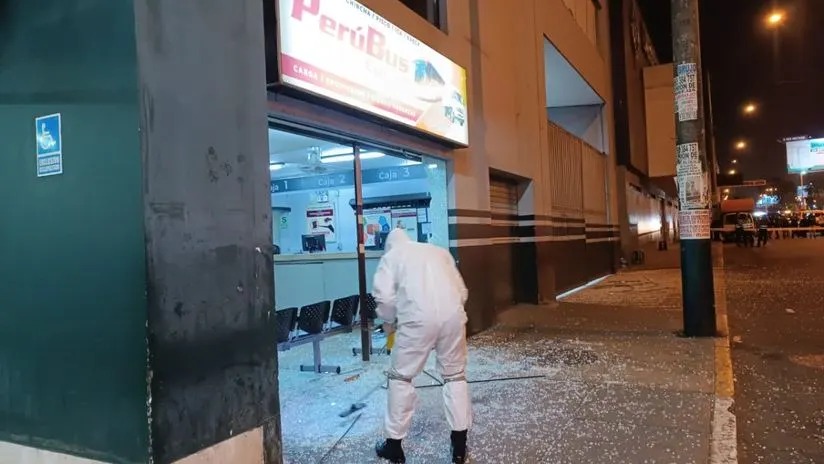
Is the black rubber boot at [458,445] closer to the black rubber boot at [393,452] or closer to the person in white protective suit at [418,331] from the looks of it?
the person in white protective suit at [418,331]

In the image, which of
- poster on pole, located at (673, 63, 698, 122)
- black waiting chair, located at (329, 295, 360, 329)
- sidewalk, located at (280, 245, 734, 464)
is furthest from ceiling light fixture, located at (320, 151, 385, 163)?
poster on pole, located at (673, 63, 698, 122)

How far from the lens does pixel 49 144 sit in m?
3.77

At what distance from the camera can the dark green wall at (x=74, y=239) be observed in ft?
11.2

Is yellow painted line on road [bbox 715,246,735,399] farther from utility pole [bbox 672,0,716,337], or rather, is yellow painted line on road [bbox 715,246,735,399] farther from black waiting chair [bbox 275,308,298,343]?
black waiting chair [bbox 275,308,298,343]

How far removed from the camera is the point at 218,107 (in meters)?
3.90

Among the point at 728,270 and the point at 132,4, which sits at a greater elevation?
the point at 132,4

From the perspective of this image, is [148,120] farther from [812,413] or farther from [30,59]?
[812,413]

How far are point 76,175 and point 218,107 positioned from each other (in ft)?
2.92

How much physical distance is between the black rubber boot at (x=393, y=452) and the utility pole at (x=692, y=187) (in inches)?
223

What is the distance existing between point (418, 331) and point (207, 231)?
4.96 ft

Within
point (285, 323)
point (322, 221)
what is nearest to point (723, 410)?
point (285, 323)

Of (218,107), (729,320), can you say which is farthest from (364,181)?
(218,107)

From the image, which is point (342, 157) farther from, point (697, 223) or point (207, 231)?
point (207, 231)

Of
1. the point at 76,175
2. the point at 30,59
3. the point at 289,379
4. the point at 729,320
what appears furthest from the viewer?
the point at 729,320
